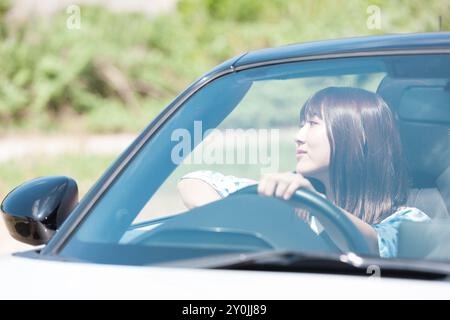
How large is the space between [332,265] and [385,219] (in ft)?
1.61

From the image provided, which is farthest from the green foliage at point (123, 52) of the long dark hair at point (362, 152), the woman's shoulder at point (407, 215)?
the woman's shoulder at point (407, 215)

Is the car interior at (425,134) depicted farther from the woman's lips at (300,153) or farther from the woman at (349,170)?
the woman's lips at (300,153)

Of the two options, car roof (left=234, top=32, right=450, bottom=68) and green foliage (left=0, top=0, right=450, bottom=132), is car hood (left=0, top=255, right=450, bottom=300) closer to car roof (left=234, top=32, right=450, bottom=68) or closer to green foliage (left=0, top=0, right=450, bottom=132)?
car roof (left=234, top=32, right=450, bottom=68)

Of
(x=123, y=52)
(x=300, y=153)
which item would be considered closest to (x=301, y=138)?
(x=300, y=153)

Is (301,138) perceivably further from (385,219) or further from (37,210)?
(37,210)

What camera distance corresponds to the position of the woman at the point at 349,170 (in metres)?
2.29

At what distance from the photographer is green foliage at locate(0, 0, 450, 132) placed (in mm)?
14125

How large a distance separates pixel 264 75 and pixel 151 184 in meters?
0.41

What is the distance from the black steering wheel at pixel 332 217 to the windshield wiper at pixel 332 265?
0.11 metres

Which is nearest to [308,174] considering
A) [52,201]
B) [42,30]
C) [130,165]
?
[130,165]

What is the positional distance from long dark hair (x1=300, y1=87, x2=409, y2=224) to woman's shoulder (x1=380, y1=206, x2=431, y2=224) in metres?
0.02

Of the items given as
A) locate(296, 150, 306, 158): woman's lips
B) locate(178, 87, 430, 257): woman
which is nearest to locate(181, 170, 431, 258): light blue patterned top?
locate(178, 87, 430, 257): woman

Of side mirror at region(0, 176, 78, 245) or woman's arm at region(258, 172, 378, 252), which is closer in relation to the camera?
woman's arm at region(258, 172, 378, 252)

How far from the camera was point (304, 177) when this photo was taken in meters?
2.46
